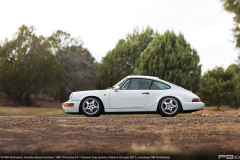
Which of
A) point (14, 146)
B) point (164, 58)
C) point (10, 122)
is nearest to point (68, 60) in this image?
point (164, 58)

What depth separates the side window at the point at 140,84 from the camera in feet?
44.0

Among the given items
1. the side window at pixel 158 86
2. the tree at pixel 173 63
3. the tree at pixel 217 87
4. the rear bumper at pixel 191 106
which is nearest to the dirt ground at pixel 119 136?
the rear bumper at pixel 191 106

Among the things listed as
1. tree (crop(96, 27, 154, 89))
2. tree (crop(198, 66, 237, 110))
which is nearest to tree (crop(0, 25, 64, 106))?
tree (crop(96, 27, 154, 89))

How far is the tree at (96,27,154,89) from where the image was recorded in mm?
58906

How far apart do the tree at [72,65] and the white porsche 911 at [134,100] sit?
50.6 m

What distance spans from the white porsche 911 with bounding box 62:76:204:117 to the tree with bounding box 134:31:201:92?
34.1 meters

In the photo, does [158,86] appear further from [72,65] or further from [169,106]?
[72,65]

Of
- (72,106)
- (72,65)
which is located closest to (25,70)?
(72,65)

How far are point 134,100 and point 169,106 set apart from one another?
1053 millimetres

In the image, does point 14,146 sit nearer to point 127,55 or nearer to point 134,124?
point 134,124

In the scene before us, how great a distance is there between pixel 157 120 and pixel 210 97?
38835 mm

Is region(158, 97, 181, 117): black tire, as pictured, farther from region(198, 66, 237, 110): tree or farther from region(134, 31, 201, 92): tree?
region(198, 66, 237, 110): tree

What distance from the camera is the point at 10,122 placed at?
12.7 metres

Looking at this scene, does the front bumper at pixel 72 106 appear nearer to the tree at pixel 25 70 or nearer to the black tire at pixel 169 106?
the black tire at pixel 169 106
